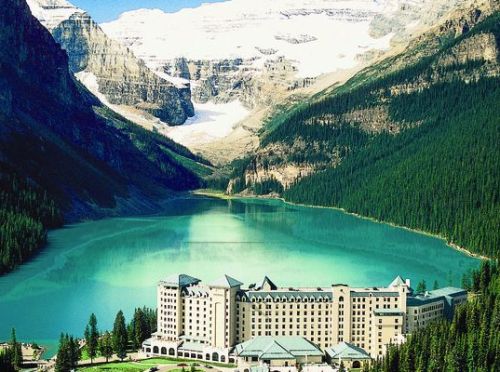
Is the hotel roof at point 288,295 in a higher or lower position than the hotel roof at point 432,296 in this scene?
higher

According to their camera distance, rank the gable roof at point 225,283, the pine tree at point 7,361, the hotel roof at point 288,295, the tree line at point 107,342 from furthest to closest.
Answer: the hotel roof at point 288,295, the gable roof at point 225,283, the tree line at point 107,342, the pine tree at point 7,361

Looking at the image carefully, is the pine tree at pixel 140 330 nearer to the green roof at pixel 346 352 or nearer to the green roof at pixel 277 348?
the green roof at pixel 277 348

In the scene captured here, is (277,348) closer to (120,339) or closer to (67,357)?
(120,339)

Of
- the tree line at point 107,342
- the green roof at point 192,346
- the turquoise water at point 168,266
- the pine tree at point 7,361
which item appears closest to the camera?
the pine tree at point 7,361

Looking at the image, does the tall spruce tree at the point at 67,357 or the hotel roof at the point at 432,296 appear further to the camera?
the hotel roof at the point at 432,296

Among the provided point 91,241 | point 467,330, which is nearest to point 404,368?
point 467,330

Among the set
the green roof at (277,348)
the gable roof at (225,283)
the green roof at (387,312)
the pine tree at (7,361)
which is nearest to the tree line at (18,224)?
the pine tree at (7,361)

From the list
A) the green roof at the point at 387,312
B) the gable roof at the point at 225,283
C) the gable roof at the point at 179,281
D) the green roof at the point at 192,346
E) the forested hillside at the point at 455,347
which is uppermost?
the gable roof at the point at 225,283
